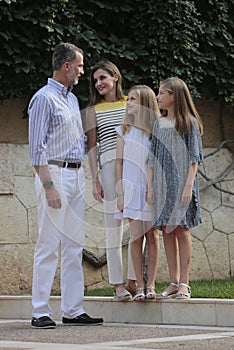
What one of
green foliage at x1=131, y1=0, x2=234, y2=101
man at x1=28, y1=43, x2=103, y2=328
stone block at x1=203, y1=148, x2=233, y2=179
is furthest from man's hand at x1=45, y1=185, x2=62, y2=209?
stone block at x1=203, y1=148, x2=233, y2=179

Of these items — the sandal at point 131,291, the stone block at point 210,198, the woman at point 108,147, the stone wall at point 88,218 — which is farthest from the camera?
the stone block at point 210,198

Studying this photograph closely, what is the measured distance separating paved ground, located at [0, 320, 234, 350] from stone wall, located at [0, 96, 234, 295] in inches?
75.9

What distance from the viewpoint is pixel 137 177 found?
7.00m

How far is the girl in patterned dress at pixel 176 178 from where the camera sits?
22.2 ft

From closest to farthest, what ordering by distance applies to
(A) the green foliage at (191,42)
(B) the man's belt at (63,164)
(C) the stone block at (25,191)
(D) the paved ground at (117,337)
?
(D) the paved ground at (117,337) → (B) the man's belt at (63,164) → (C) the stone block at (25,191) → (A) the green foliage at (191,42)

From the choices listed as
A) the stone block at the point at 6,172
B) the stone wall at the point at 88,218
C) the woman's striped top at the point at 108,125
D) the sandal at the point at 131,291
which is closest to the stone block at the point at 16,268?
the stone wall at the point at 88,218

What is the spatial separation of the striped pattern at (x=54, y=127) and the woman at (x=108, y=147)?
0.38 metres

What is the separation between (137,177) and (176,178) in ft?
1.05

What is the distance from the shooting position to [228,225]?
966 centimetres

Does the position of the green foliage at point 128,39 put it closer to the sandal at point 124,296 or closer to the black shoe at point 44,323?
the sandal at point 124,296

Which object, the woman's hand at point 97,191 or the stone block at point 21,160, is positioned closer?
the woman's hand at point 97,191

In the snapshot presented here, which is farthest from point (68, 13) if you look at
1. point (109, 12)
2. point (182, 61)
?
point (182, 61)

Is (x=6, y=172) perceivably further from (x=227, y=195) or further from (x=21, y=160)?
(x=227, y=195)

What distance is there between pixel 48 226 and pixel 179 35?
3.41 metres
